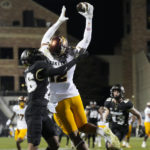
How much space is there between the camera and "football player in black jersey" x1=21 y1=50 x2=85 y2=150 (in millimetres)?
7672

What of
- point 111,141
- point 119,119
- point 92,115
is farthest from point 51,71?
point 92,115

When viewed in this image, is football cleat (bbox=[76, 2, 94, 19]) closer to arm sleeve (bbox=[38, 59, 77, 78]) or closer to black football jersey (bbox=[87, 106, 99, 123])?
arm sleeve (bbox=[38, 59, 77, 78])

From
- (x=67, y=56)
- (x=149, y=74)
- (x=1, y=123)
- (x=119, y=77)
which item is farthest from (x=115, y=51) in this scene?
(x=67, y=56)

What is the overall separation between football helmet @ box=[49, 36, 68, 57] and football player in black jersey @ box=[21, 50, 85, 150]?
2.34 feet

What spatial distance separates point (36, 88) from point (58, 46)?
1057 mm

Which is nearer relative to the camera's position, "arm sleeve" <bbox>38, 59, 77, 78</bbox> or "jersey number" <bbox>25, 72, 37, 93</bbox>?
"arm sleeve" <bbox>38, 59, 77, 78</bbox>

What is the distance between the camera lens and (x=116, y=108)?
12391mm

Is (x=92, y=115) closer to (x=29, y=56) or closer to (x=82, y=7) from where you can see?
(x=82, y=7)

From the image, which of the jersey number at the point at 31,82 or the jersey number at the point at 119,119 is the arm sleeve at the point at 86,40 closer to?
the jersey number at the point at 31,82

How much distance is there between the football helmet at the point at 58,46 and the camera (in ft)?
28.1

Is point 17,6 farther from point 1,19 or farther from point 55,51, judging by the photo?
point 55,51

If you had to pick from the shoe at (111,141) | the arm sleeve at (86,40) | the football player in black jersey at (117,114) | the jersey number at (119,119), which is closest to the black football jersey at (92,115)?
the football player in black jersey at (117,114)

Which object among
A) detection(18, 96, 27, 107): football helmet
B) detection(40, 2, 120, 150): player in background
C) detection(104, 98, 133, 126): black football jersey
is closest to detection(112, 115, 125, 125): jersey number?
detection(104, 98, 133, 126): black football jersey

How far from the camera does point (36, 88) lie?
7770mm
